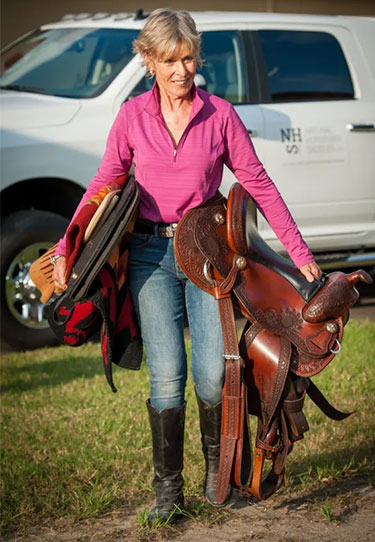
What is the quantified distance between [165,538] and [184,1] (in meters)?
12.0

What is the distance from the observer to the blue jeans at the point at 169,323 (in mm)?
3871

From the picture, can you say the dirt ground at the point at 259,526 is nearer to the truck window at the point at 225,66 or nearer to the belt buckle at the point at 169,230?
the belt buckle at the point at 169,230

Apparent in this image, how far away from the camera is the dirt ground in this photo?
3.84 m

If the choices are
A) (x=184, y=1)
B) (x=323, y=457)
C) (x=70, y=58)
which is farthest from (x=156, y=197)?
(x=184, y=1)

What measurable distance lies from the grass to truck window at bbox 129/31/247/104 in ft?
7.37

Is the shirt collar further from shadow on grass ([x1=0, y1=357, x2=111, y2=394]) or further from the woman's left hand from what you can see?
shadow on grass ([x1=0, y1=357, x2=111, y2=394])

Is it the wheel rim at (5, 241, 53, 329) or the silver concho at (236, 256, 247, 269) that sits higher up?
the silver concho at (236, 256, 247, 269)

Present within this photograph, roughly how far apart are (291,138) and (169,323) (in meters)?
3.88

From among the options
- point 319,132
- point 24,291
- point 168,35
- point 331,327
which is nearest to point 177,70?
point 168,35

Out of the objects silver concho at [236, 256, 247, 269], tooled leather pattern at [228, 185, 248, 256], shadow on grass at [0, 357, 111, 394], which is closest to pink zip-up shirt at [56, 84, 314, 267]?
tooled leather pattern at [228, 185, 248, 256]

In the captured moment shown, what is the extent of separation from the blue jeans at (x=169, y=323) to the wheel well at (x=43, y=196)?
131 inches

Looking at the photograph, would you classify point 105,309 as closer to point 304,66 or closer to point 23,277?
point 23,277

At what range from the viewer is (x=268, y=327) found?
12.5 ft

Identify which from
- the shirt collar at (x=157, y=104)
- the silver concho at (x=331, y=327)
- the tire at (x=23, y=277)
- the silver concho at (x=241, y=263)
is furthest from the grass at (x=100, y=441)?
the shirt collar at (x=157, y=104)
